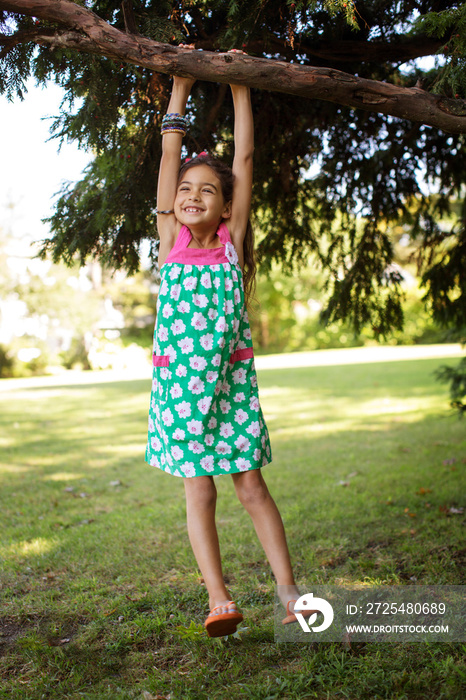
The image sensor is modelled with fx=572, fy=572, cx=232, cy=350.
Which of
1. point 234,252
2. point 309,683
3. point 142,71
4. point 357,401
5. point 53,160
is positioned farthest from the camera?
point 357,401

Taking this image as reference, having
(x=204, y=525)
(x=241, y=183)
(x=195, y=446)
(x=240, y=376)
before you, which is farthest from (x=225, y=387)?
(x=241, y=183)

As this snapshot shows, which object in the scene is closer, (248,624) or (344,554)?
(248,624)

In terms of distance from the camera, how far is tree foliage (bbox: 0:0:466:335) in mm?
2549

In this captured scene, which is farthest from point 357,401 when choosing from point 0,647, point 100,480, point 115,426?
point 0,647

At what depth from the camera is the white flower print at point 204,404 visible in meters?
2.29

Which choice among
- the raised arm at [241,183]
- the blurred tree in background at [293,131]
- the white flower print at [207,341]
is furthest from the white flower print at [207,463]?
the blurred tree in background at [293,131]

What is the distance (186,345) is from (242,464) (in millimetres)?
537

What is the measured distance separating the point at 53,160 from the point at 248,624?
2.53 m

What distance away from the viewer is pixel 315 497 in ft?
14.6

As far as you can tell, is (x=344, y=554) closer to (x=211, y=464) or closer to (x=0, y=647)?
(x=211, y=464)

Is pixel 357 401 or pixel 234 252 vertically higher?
pixel 234 252

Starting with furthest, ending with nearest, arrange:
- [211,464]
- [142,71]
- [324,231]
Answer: [324,231]
[142,71]
[211,464]

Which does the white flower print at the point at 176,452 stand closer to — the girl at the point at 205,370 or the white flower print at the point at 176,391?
the girl at the point at 205,370

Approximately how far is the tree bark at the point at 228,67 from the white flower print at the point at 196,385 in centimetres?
117
